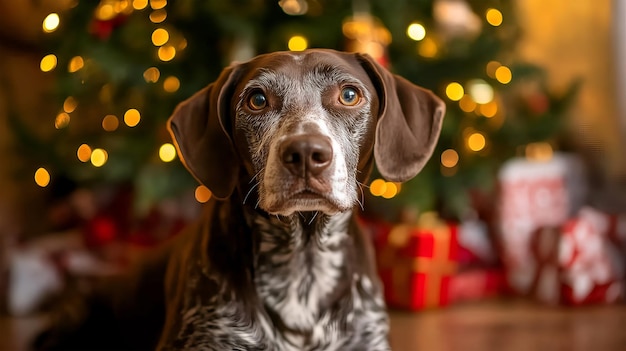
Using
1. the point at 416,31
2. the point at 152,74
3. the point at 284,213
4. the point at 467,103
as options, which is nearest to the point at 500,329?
the point at 467,103

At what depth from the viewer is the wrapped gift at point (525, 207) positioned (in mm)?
3414

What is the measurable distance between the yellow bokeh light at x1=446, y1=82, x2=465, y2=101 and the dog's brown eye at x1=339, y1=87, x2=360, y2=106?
4.48 feet

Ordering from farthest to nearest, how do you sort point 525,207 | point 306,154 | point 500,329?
point 525,207
point 500,329
point 306,154

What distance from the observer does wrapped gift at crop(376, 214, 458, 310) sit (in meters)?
3.08

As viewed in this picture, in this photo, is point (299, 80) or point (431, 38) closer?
point (299, 80)

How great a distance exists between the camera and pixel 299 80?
178 cm

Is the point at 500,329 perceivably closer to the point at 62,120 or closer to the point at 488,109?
the point at 488,109

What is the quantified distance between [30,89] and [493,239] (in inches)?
98.7

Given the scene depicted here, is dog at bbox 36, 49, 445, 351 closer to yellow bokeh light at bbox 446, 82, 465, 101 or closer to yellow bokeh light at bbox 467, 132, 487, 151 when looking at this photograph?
yellow bokeh light at bbox 446, 82, 465, 101

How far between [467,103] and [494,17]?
1.30ft

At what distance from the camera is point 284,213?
1719 mm

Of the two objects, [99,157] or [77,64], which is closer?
[77,64]

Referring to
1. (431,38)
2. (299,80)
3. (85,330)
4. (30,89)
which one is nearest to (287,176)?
(299,80)

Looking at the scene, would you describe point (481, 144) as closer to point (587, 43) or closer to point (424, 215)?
point (424, 215)
